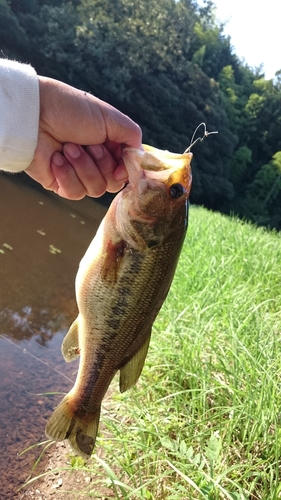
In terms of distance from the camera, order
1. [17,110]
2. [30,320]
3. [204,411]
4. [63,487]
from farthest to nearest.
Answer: [30,320]
[63,487]
[204,411]
[17,110]

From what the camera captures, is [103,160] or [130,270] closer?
[130,270]

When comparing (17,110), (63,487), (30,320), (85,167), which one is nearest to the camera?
(17,110)

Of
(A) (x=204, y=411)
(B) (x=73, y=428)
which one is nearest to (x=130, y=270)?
(B) (x=73, y=428)

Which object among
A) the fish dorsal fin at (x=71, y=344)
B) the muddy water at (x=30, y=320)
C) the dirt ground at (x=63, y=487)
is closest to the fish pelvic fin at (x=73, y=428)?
the fish dorsal fin at (x=71, y=344)

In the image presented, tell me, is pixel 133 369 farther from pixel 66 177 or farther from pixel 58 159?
pixel 58 159

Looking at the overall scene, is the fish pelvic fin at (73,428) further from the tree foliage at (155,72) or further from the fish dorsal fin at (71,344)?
the tree foliage at (155,72)

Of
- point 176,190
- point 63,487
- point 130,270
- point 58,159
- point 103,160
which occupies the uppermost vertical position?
point 176,190

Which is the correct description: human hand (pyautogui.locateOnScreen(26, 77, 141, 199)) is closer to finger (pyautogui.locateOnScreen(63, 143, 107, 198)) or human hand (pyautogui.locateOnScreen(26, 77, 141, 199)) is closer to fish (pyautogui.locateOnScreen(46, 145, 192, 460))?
finger (pyautogui.locateOnScreen(63, 143, 107, 198))
